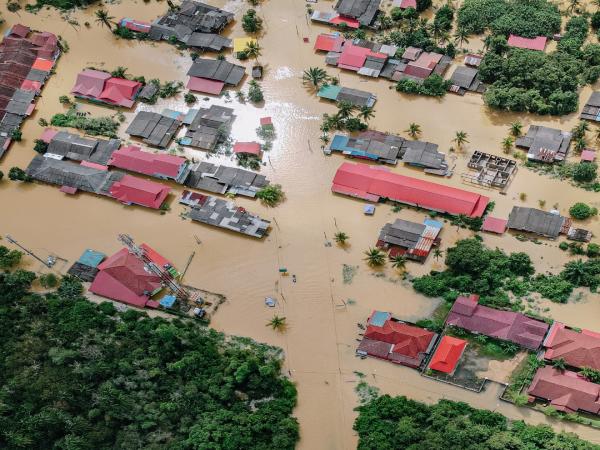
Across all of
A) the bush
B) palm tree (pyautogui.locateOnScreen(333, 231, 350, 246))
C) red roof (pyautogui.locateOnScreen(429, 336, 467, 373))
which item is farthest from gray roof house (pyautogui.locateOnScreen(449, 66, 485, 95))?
red roof (pyautogui.locateOnScreen(429, 336, 467, 373))

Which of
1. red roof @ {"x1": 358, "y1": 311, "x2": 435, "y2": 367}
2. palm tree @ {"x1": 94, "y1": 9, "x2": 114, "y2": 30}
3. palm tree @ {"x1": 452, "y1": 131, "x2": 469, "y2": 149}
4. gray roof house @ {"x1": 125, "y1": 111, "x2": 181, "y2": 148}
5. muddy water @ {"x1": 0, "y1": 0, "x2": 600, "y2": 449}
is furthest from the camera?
palm tree @ {"x1": 94, "y1": 9, "x2": 114, "y2": 30}

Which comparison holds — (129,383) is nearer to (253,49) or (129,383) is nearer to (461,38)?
(253,49)

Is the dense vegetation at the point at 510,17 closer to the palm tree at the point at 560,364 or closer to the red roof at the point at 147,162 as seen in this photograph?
the red roof at the point at 147,162

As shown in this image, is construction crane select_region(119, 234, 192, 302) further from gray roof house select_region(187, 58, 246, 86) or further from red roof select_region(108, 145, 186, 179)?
gray roof house select_region(187, 58, 246, 86)

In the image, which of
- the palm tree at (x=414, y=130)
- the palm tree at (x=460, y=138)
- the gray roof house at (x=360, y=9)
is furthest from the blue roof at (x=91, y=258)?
the gray roof house at (x=360, y=9)

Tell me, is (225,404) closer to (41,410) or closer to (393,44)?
(41,410)

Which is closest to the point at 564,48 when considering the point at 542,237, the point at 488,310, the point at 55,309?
the point at 542,237

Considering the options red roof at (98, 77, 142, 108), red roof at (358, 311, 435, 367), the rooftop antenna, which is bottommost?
the rooftop antenna
